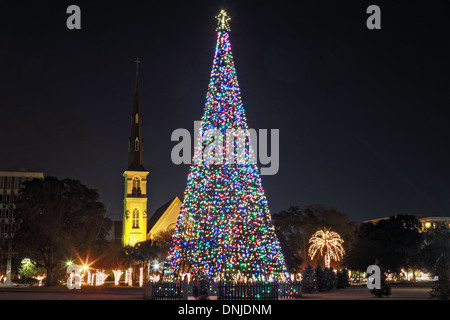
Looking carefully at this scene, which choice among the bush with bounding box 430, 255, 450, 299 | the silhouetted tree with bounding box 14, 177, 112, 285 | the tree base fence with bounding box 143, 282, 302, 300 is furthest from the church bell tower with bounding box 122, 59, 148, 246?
the bush with bounding box 430, 255, 450, 299

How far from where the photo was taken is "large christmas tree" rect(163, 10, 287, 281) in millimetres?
26516

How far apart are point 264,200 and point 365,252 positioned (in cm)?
3860

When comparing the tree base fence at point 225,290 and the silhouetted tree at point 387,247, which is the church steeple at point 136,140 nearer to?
the silhouetted tree at point 387,247

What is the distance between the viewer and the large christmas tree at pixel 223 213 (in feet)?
87.0

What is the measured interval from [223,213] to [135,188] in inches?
2687

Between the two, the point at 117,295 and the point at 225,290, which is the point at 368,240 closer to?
the point at 117,295

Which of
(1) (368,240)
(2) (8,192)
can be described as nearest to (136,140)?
(2) (8,192)

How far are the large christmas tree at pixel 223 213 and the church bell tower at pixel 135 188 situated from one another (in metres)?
64.9

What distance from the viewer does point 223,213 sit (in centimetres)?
2675

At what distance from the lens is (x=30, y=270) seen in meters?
73.1

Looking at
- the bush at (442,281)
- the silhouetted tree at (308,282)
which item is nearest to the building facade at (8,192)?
the silhouetted tree at (308,282)
